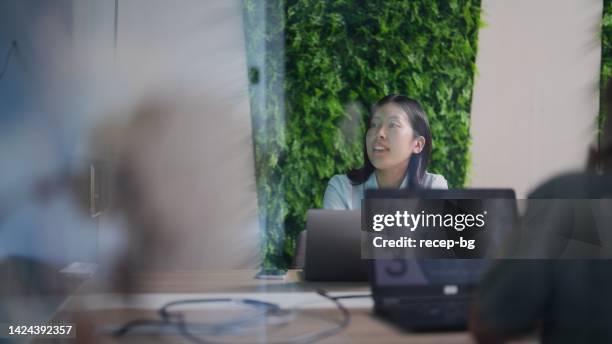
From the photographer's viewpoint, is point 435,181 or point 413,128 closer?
point 435,181

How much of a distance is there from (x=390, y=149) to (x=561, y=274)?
56 centimetres

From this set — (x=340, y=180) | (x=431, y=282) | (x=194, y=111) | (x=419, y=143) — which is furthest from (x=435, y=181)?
(x=340, y=180)

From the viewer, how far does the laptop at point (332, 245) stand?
875 mm

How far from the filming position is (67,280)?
0.74 m

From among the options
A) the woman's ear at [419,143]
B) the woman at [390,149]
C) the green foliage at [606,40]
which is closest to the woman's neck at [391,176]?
the woman at [390,149]

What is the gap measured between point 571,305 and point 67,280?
0.69 meters

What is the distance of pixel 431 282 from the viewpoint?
2.26 feet

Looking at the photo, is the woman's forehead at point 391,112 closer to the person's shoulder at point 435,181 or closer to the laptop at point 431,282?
the person's shoulder at point 435,181

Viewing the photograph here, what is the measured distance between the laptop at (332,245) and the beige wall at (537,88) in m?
0.23

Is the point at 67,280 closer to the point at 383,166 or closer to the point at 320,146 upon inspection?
the point at 383,166

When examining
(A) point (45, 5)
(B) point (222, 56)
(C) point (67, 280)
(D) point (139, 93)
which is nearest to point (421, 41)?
(B) point (222, 56)

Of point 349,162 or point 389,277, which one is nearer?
point 389,277

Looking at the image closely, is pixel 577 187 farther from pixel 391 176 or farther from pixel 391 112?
pixel 391 112

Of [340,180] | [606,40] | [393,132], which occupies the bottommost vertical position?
[340,180]
